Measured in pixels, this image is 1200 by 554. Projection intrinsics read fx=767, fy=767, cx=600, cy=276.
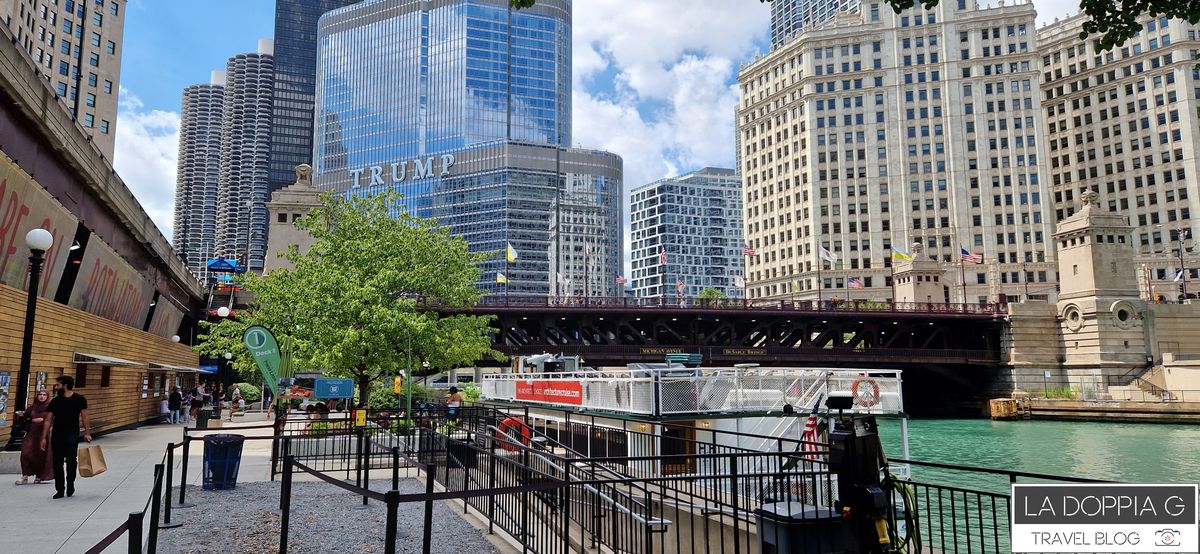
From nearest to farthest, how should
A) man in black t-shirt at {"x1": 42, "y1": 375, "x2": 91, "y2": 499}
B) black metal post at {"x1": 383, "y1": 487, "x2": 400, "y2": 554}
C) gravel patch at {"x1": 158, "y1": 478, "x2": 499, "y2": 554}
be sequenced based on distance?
black metal post at {"x1": 383, "y1": 487, "x2": 400, "y2": 554} → gravel patch at {"x1": 158, "y1": 478, "x2": 499, "y2": 554} → man in black t-shirt at {"x1": 42, "y1": 375, "x2": 91, "y2": 499}

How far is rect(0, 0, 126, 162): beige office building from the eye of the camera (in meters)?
91.4

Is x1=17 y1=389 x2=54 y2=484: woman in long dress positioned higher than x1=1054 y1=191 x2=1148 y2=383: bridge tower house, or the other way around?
x1=1054 y1=191 x2=1148 y2=383: bridge tower house

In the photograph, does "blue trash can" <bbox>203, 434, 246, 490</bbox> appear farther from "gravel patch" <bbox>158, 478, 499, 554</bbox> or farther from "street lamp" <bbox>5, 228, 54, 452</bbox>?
"street lamp" <bbox>5, 228, 54, 452</bbox>

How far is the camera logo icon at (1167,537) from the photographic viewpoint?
670 centimetres

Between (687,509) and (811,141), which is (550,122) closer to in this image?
(811,141)

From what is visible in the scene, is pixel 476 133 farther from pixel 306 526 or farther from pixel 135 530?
pixel 135 530

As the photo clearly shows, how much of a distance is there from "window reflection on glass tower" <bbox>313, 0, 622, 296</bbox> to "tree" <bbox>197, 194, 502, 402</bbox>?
138358 millimetres

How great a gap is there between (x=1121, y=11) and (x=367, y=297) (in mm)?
25566

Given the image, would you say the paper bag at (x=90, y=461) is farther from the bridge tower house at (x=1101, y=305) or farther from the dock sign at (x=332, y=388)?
the bridge tower house at (x=1101, y=305)

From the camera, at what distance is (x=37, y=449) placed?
42.8 ft

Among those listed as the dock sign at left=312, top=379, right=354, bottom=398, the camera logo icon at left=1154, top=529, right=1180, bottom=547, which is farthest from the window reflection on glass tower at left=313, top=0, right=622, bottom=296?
the camera logo icon at left=1154, top=529, right=1180, bottom=547

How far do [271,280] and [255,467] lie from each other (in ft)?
64.7

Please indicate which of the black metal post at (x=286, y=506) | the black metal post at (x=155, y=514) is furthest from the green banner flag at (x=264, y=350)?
the black metal post at (x=155, y=514)

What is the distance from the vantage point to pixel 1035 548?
669 cm
